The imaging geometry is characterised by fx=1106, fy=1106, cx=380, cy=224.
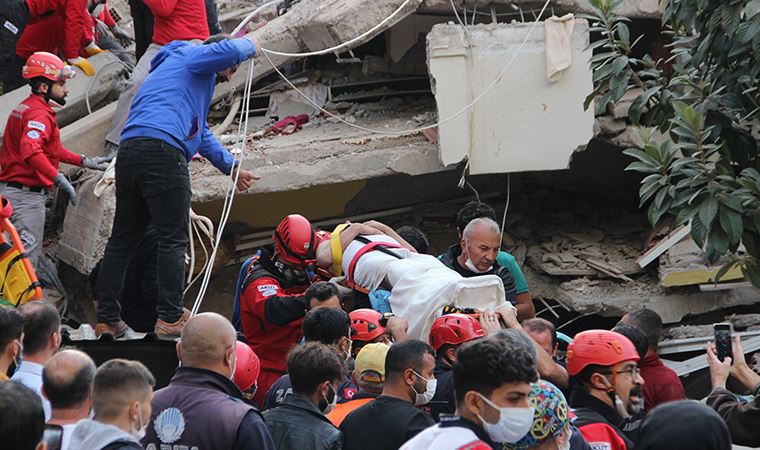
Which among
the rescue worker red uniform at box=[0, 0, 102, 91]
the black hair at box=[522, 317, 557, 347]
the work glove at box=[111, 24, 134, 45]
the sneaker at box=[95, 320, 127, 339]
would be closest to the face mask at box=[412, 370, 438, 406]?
the black hair at box=[522, 317, 557, 347]

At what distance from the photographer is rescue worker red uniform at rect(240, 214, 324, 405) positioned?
7.05 metres

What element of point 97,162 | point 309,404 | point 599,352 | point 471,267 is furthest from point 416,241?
point 97,162

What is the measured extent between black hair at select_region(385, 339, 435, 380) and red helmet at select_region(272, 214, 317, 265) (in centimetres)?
206

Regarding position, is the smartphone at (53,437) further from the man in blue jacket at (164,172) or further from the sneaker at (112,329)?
the sneaker at (112,329)

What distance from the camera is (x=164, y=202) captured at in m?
7.41

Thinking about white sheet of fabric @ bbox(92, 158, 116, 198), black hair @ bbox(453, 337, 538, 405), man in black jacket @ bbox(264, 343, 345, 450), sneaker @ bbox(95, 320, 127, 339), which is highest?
black hair @ bbox(453, 337, 538, 405)

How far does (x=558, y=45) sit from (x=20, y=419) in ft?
23.9

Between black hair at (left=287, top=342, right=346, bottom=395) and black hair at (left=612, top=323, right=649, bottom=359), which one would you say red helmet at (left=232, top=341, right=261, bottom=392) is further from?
black hair at (left=612, top=323, right=649, bottom=359)

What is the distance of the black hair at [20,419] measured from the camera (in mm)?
3393

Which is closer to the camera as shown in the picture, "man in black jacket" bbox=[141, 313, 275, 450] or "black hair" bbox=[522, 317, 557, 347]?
"man in black jacket" bbox=[141, 313, 275, 450]

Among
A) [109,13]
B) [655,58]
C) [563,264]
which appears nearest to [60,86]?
[109,13]

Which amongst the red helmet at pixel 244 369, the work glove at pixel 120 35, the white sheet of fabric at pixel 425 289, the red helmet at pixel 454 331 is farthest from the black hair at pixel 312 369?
the work glove at pixel 120 35

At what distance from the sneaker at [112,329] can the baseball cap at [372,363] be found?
2.58 meters

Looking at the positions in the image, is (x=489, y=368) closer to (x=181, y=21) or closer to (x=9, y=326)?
(x=9, y=326)
